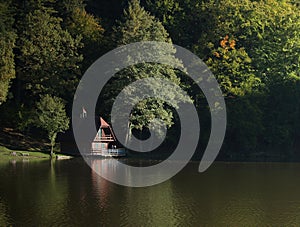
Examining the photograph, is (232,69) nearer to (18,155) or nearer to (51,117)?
(51,117)

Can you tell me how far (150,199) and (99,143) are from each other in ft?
110

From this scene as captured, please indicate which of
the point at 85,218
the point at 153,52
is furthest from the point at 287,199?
the point at 153,52

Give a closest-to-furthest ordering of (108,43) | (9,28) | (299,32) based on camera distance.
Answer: (9,28), (108,43), (299,32)

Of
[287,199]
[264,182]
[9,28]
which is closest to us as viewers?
[287,199]

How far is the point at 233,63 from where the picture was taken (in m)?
70.8

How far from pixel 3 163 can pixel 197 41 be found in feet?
109

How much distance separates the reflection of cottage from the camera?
65.2 metres

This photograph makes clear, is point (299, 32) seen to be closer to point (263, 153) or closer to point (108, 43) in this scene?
point (263, 153)

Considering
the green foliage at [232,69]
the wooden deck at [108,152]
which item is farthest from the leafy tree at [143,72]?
the green foliage at [232,69]

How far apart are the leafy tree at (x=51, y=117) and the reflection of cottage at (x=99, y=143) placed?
4.05 m

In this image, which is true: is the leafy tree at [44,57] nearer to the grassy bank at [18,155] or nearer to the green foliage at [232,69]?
the grassy bank at [18,155]

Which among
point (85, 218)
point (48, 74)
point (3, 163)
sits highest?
point (48, 74)

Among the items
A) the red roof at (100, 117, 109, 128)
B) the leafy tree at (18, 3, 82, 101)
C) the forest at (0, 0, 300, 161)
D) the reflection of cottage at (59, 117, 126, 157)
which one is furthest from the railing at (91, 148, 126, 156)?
the leafy tree at (18, 3, 82, 101)

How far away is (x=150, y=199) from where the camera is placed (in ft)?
110
